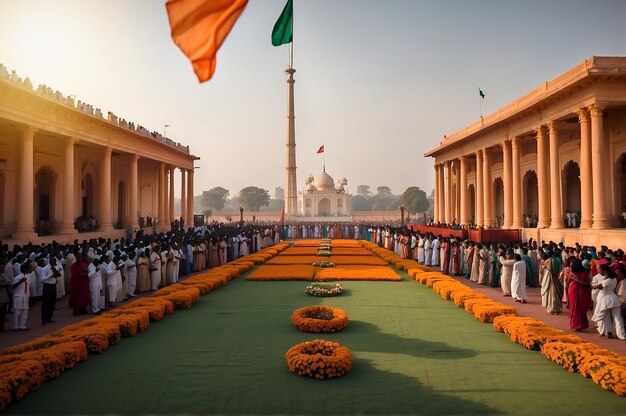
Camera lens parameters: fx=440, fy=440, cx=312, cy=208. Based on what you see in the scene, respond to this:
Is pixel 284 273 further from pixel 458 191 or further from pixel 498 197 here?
pixel 498 197

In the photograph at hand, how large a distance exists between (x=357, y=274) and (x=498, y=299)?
5.08 m

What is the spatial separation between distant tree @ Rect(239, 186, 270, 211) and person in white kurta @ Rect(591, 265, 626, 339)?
106 meters

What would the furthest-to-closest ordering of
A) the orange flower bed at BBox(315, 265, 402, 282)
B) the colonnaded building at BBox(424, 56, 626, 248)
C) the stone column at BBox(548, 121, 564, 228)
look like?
the stone column at BBox(548, 121, 564, 228) → the colonnaded building at BBox(424, 56, 626, 248) → the orange flower bed at BBox(315, 265, 402, 282)

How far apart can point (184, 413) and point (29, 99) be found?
18.7 m

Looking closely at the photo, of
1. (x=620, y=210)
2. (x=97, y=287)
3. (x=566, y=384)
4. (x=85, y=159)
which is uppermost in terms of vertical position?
(x=85, y=159)

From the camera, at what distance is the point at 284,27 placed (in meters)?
12.5

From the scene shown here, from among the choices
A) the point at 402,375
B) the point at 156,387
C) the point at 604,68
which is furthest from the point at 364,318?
the point at 604,68

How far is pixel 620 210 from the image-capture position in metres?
21.0

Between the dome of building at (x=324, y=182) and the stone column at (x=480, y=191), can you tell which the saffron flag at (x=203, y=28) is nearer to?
the stone column at (x=480, y=191)

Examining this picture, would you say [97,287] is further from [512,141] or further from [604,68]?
[512,141]

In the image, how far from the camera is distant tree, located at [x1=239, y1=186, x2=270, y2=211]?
4427 inches

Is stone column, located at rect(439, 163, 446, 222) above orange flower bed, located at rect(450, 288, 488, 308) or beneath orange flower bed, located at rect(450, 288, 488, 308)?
above

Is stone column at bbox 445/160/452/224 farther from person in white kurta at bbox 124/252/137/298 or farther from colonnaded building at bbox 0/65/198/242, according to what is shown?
person in white kurta at bbox 124/252/137/298

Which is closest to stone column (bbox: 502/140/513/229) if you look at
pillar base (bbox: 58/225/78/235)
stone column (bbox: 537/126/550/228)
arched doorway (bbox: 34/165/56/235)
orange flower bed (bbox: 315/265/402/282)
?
stone column (bbox: 537/126/550/228)
